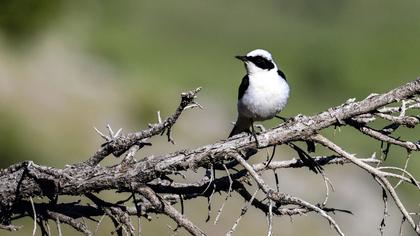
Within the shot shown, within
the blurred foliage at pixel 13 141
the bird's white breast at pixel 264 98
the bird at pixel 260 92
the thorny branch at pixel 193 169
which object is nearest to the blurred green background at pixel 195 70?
the blurred foliage at pixel 13 141

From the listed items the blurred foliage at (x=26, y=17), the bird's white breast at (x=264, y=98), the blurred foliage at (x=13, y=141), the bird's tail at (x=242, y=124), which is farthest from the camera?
the blurred foliage at (x=26, y=17)

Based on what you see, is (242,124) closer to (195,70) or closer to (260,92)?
(260,92)

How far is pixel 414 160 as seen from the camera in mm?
24109

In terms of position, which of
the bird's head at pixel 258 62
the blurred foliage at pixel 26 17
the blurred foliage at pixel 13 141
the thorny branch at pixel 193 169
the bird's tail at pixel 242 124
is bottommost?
the thorny branch at pixel 193 169

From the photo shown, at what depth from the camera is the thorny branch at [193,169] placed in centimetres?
520

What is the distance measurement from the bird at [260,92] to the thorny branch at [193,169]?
74cm

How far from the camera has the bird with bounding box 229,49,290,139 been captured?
259 inches

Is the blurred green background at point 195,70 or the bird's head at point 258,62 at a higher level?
the blurred green background at point 195,70

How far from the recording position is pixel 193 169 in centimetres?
545

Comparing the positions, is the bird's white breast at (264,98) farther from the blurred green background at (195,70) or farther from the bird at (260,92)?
the blurred green background at (195,70)

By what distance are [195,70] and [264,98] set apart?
22041 millimetres

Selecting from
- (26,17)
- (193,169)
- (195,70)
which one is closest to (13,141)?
(26,17)

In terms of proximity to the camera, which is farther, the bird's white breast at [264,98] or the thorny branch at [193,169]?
the bird's white breast at [264,98]

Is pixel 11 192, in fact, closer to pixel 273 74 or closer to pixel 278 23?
pixel 273 74
